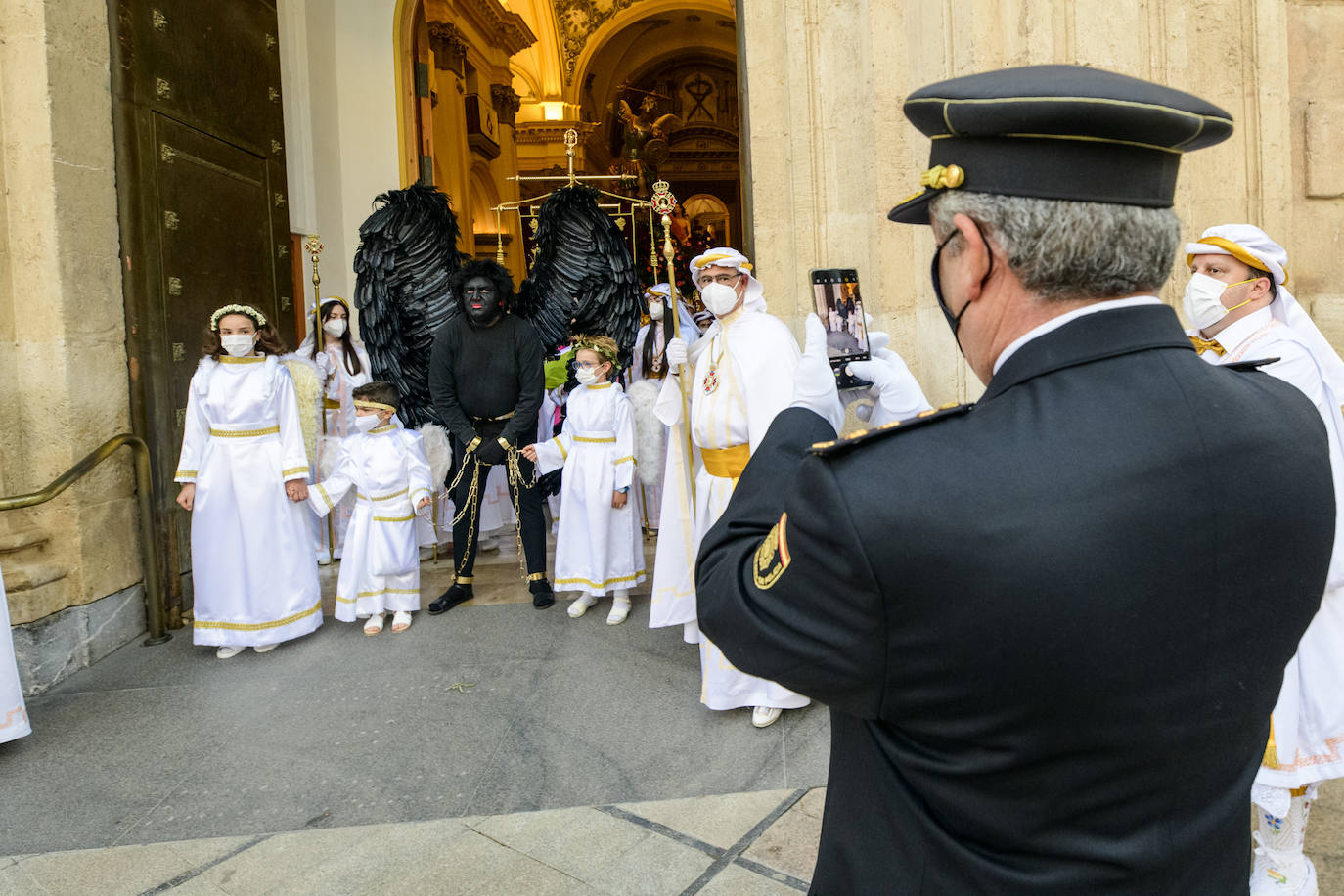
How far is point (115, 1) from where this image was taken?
4.91m

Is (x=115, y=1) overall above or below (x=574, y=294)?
above

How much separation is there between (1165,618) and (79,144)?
5.40 m

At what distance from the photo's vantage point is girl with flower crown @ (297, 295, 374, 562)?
673cm

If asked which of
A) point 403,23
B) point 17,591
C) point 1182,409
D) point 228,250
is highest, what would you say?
point 403,23

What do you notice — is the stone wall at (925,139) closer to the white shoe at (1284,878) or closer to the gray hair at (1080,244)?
the white shoe at (1284,878)

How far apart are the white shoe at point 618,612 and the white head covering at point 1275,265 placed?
3.23 meters

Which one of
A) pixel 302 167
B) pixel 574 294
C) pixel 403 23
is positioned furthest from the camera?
pixel 403 23

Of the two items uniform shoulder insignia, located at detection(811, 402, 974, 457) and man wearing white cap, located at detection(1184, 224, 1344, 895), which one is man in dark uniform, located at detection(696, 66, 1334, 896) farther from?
man wearing white cap, located at detection(1184, 224, 1344, 895)

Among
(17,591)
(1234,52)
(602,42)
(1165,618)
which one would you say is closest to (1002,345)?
(1165,618)

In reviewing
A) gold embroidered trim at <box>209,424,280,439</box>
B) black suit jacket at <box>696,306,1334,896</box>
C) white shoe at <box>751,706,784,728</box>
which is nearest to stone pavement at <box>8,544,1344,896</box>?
white shoe at <box>751,706,784,728</box>

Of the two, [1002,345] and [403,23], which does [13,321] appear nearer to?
[1002,345]

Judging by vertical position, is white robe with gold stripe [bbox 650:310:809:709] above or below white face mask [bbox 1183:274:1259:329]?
below

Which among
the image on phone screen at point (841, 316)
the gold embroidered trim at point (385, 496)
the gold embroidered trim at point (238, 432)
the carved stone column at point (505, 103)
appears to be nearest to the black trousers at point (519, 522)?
the gold embroidered trim at point (385, 496)

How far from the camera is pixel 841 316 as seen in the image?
212cm
